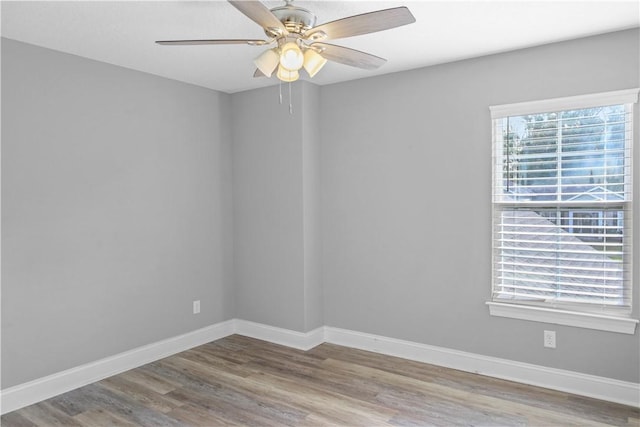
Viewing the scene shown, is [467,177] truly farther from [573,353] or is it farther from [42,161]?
[42,161]

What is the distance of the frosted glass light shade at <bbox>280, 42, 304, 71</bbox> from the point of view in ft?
7.34

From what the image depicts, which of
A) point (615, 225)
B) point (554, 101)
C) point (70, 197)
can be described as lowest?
point (615, 225)

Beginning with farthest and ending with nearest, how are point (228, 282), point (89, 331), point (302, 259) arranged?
point (228, 282) → point (302, 259) → point (89, 331)

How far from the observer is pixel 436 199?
3723 millimetres

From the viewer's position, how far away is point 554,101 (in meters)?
3.19

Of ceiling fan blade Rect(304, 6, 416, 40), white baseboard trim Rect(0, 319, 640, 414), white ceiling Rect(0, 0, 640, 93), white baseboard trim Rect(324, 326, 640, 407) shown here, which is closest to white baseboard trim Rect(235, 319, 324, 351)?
white baseboard trim Rect(0, 319, 640, 414)

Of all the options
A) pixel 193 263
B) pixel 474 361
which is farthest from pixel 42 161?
pixel 474 361

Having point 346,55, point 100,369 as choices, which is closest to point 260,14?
point 346,55

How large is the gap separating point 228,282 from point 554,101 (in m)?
3.31

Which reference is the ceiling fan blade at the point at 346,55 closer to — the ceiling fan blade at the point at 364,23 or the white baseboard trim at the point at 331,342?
the ceiling fan blade at the point at 364,23

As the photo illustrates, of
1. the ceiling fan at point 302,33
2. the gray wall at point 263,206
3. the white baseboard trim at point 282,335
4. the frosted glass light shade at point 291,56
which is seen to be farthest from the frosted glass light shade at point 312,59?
the white baseboard trim at point 282,335

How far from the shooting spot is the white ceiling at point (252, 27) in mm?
2547

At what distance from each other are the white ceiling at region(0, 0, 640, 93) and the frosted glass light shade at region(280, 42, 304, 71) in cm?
39

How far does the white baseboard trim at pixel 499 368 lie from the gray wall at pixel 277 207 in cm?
48
